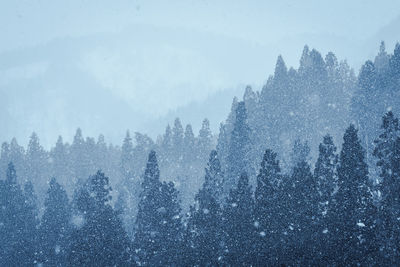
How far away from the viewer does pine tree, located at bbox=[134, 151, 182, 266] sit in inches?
1270

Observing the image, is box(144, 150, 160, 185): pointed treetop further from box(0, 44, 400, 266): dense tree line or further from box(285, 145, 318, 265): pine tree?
box(285, 145, 318, 265): pine tree

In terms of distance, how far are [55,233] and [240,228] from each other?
22098mm

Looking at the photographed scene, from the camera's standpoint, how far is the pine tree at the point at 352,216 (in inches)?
1037

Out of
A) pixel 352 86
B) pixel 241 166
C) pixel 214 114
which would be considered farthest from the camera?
pixel 214 114

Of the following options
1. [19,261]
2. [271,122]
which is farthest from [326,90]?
[19,261]

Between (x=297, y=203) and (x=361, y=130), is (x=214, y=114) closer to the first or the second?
(x=361, y=130)

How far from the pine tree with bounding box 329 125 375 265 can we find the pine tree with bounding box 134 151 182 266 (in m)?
12.4

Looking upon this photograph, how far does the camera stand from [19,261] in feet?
140

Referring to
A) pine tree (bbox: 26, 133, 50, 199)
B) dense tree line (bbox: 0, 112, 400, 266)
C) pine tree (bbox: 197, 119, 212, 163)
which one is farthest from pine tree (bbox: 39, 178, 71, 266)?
pine tree (bbox: 26, 133, 50, 199)

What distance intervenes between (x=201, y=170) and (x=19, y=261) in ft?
106

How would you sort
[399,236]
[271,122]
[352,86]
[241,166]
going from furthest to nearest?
[352,86] < [271,122] < [241,166] < [399,236]

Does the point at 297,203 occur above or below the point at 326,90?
below

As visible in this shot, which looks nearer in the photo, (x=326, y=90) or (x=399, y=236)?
(x=399, y=236)

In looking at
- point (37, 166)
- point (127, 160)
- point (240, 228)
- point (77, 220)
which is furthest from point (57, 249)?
point (37, 166)
